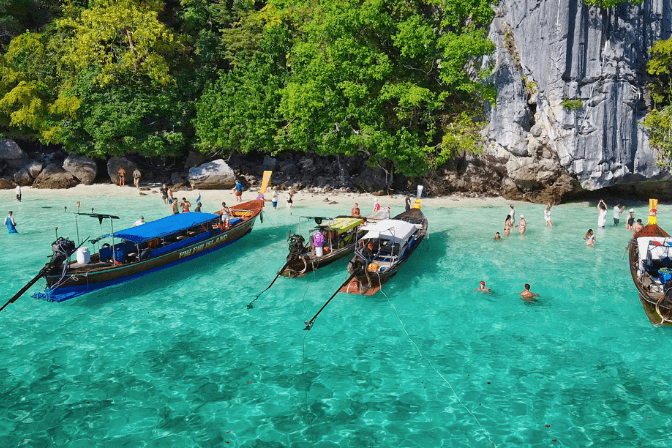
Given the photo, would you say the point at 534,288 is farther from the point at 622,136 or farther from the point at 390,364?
the point at 622,136

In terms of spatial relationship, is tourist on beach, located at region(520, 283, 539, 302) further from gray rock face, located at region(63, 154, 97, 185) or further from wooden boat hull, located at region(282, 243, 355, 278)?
gray rock face, located at region(63, 154, 97, 185)

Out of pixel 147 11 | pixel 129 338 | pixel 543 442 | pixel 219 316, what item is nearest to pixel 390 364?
pixel 543 442

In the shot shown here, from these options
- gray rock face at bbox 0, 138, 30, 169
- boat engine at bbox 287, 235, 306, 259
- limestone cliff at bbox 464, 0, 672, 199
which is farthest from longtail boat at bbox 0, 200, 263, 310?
gray rock face at bbox 0, 138, 30, 169

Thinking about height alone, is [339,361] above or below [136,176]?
below

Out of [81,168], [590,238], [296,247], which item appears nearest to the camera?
[296,247]

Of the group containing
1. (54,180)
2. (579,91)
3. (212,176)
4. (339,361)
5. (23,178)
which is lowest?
(339,361)

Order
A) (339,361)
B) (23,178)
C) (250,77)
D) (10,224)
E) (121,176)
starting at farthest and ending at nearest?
(23,178) → (121,176) → (250,77) → (10,224) → (339,361)

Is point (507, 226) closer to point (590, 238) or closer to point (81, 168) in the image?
point (590, 238)

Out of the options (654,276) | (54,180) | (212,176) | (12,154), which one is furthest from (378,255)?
(12,154)

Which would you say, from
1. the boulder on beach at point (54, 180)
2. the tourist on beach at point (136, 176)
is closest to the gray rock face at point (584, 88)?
the tourist on beach at point (136, 176)
